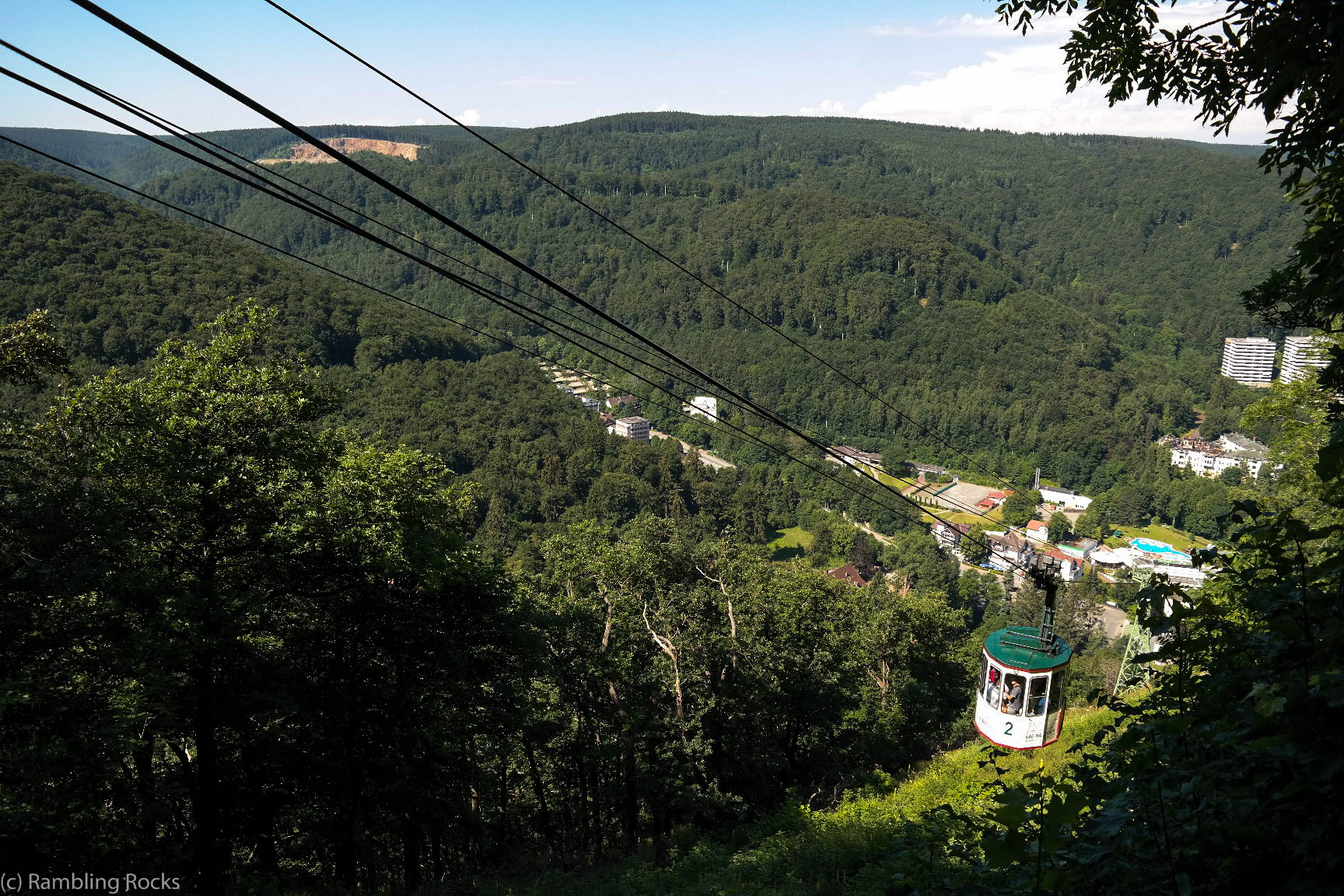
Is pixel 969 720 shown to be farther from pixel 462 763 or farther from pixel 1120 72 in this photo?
pixel 1120 72

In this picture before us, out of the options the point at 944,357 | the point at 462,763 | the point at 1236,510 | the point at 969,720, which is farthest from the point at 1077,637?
the point at 944,357

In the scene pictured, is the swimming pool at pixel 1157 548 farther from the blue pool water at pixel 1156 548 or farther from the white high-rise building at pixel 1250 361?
the white high-rise building at pixel 1250 361

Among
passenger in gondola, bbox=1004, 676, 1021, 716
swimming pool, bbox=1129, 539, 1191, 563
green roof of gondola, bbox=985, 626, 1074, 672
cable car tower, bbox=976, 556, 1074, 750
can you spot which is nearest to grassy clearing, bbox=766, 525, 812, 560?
swimming pool, bbox=1129, 539, 1191, 563

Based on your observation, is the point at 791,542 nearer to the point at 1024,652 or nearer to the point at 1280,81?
the point at 1024,652

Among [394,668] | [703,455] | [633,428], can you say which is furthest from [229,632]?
[633,428]

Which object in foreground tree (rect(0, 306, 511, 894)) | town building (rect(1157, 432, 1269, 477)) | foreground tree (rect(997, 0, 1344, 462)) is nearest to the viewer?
foreground tree (rect(997, 0, 1344, 462))

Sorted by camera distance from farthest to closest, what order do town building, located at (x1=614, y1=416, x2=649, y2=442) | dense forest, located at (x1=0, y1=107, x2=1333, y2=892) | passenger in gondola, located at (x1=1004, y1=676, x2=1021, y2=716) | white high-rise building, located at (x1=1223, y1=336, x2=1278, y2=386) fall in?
white high-rise building, located at (x1=1223, y1=336, x2=1278, y2=386), town building, located at (x1=614, y1=416, x2=649, y2=442), passenger in gondola, located at (x1=1004, y1=676, x2=1021, y2=716), dense forest, located at (x1=0, y1=107, x2=1333, y2=892)

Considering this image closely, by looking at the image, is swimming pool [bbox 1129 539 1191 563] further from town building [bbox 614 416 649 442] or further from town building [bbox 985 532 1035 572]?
town building [bbox 614 416 649 442]

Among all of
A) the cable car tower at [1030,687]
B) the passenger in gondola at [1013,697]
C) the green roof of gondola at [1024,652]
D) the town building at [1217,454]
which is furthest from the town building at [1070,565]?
the passenger in gondola at [1013,697]
